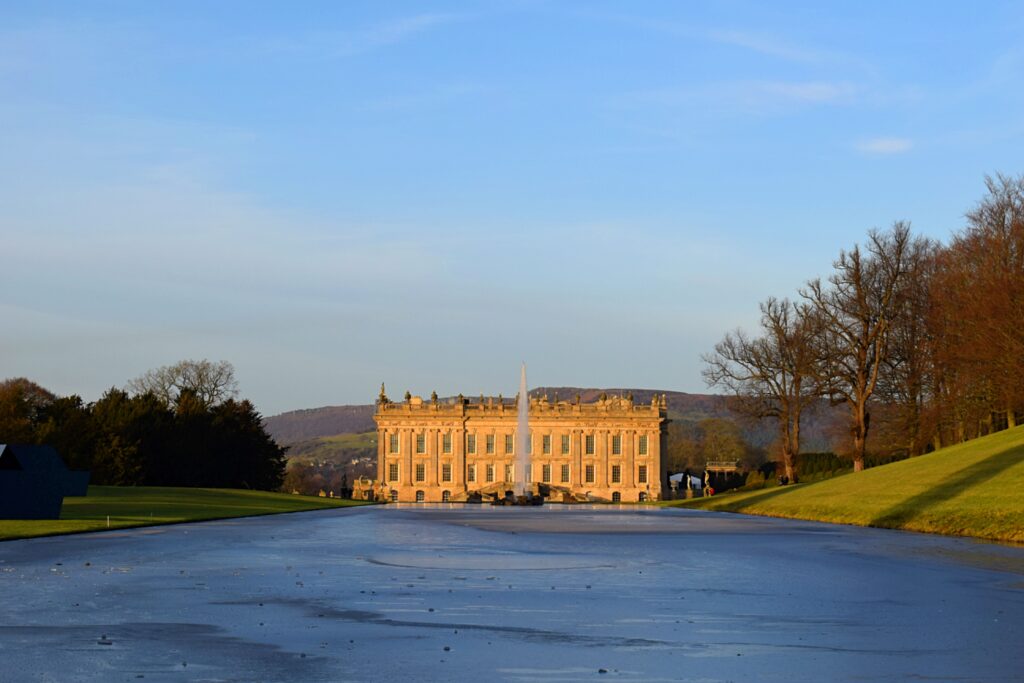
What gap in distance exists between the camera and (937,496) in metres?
43.4

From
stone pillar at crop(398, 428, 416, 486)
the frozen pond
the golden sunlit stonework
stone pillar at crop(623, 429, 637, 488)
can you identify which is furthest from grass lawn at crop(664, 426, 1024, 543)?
stone pillar at crop(398, 428, 416, 486)

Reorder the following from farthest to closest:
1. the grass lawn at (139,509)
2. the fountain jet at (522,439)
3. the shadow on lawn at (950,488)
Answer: the fountain jet at (522,439) → the shadow on lawn at (950,488) → the grass lawn at (139,509)

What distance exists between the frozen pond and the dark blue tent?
8.98 meters

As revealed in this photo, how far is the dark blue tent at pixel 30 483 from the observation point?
39.1 metres

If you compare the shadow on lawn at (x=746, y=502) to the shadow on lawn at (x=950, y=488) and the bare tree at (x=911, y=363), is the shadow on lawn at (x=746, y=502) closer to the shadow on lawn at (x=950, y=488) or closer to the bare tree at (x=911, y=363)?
the bare tree at (x=911, y=363)

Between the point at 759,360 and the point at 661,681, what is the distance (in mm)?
73427

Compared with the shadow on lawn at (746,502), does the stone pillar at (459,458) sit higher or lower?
higher

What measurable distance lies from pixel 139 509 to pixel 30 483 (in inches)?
495

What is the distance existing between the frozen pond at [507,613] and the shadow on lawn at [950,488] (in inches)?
451

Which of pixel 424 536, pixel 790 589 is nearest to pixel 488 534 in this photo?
pixel 424 536

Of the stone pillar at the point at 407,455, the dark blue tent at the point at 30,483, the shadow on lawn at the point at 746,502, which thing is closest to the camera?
the dark blue tent at the point at 30,483

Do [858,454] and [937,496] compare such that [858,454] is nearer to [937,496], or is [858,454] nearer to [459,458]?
[937,496]

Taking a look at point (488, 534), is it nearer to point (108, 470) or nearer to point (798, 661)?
point (798, 661)

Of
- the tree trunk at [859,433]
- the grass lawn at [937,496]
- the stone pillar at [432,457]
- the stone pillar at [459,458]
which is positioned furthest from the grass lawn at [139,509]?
the stone pillar at [459,458]
